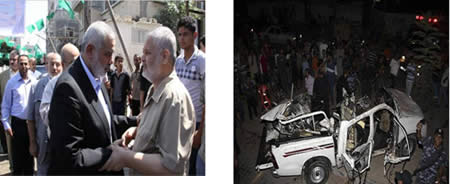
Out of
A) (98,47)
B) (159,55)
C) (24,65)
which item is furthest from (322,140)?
(24,65)

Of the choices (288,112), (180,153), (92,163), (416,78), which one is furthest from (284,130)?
(92,163)

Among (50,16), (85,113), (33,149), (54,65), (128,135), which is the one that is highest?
(50,16)

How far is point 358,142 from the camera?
5.69m

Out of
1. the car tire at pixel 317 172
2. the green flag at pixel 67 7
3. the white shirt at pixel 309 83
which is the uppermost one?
the green flag at pixel 67 7

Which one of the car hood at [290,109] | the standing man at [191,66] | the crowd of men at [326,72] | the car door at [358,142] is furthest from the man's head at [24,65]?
the car door at [358,142]

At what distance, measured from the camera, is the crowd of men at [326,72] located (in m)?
5.41

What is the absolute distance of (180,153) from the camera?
4.87 metres

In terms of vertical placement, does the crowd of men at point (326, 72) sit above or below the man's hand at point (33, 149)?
above

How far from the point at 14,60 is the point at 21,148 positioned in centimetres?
84

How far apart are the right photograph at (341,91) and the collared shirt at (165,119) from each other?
0.79 meters

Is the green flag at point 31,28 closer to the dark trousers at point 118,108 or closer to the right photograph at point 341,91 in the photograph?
the dark trousers at point 118,108

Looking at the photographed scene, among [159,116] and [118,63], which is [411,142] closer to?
[159,116]

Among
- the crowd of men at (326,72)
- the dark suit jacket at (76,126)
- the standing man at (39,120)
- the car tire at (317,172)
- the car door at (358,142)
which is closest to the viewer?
the dark suit jacket at (76,126)

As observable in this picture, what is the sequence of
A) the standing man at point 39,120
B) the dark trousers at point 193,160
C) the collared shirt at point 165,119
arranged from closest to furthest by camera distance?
the standing man at point 39,120 → the collared shirt at point 165,119 → the dark trousers at point 193,160
